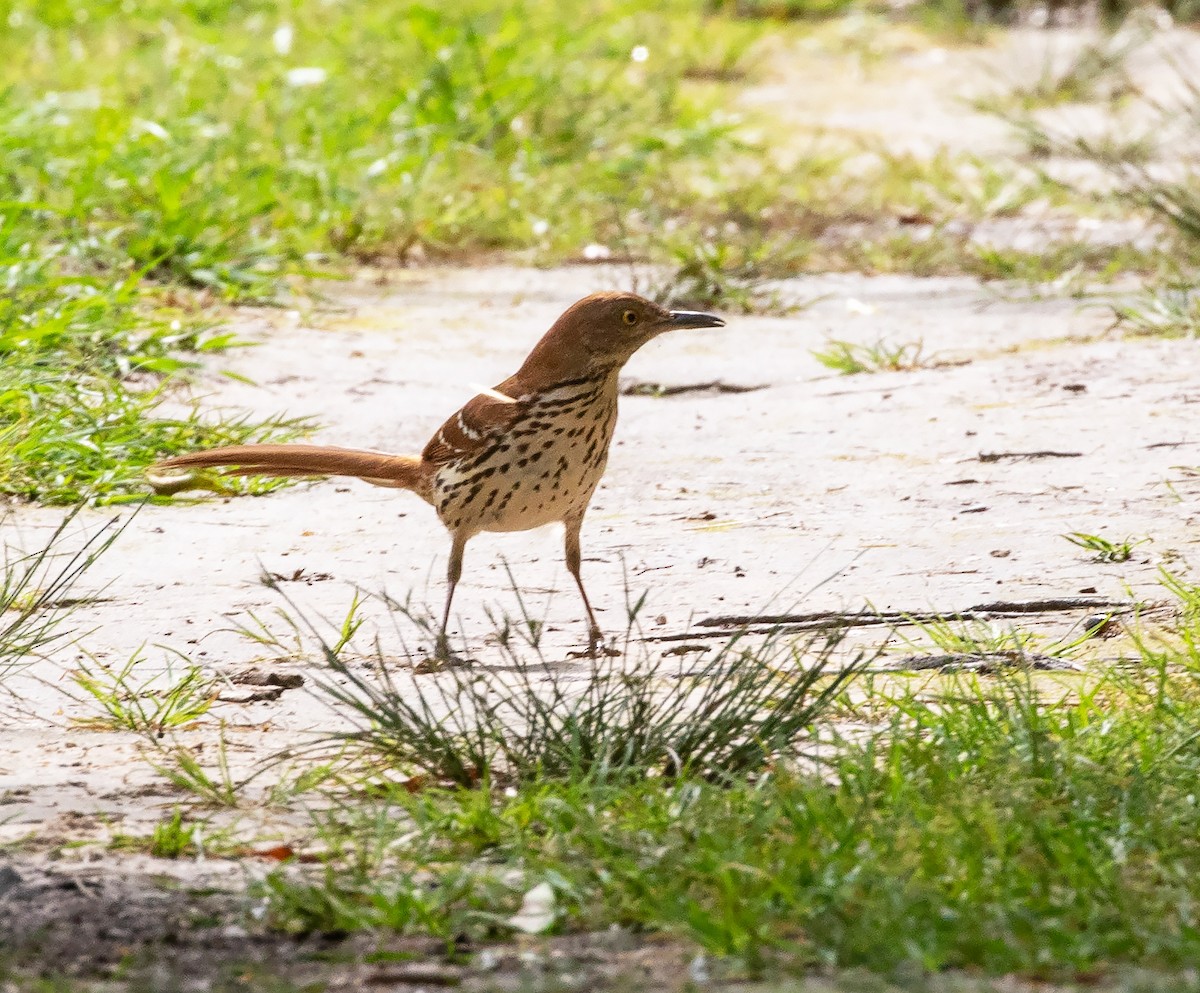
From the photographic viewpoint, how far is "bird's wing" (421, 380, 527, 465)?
13.9 ft

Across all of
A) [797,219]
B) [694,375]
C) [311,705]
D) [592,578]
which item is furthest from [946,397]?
[311,705]

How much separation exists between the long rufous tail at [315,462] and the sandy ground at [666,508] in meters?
0.24

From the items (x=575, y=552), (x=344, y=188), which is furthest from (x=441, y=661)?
(x=344, y=188)

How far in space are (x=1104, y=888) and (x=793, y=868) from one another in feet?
1.53

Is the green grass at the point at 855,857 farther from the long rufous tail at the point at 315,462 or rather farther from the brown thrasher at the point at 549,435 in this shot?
the long rufous tail at the point at 315,462

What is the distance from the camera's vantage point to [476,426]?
4.31m

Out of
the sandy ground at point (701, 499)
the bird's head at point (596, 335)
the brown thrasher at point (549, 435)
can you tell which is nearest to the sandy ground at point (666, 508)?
the sandy ground at point (701, 499)

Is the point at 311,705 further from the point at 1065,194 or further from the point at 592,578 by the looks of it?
the point at 1065,194

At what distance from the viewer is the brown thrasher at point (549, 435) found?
4.20 m

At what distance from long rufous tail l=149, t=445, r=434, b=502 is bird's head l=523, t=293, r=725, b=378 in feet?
1.67

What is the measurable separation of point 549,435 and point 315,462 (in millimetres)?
738

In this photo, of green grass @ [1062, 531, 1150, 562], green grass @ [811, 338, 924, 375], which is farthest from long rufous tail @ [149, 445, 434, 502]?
green grass @ [811, 338, 924, 375]

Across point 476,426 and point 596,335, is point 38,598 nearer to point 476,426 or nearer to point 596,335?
point 476,426

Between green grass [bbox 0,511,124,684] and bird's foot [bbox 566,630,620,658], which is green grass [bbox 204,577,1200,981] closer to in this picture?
bird's foot [bbox 566,630,620,658]
